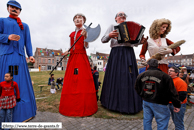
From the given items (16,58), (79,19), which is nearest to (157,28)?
(79,19)

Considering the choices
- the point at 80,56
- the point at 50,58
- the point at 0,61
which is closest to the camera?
the point at 0,61

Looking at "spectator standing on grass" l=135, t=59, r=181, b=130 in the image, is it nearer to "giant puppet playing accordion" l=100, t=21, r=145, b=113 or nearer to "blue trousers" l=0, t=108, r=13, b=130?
"giant puppet playing accordion" l=100, t=21, r=145, b=113

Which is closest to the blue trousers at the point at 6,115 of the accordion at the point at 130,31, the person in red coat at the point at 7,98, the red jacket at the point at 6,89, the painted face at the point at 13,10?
the person in red coat at the point at 7,98

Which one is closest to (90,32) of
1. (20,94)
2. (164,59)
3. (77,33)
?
(77,33)

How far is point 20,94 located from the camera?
2.58 metres

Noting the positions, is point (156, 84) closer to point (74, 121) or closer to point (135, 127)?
point (135, 127)

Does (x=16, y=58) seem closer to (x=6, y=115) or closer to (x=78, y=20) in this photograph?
(x=6, y=115)

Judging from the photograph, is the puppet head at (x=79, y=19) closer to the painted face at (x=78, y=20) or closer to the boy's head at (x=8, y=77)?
the painted face at (x=78, y=20)

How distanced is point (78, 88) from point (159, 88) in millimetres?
2194

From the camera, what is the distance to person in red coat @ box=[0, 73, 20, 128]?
7.52ft

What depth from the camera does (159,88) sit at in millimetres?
1805

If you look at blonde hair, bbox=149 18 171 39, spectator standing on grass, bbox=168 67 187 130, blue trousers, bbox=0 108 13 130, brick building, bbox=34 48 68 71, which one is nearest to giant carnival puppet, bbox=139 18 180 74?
blonde hair, bbox=149 18 171 39

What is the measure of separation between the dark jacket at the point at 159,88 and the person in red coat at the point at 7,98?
2734 millimetres

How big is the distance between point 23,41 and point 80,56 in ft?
5.12
